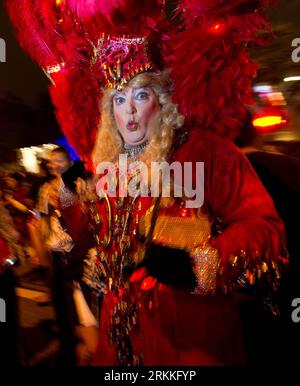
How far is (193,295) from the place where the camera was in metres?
1.16

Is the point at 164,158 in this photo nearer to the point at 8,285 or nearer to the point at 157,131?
the point at 157,131

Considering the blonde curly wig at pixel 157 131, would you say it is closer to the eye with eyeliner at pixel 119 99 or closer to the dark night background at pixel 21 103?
the eye with eyeliner at pixel 119 99

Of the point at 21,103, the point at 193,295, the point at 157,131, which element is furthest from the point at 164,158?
the point at 21,103

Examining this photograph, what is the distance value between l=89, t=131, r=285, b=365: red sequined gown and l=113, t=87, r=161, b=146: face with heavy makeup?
4.6 inches

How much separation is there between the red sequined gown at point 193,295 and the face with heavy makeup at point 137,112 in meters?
0.12

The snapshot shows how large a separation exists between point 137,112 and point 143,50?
0.59 ft

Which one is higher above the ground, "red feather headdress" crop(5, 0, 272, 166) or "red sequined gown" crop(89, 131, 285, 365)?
"red feather headdress" crop(5, 0, 272, 166)

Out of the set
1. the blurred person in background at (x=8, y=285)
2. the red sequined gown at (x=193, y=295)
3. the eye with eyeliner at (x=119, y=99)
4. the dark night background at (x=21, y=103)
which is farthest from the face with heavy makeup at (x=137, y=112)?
the blurred person in background at (x=8, y=285)

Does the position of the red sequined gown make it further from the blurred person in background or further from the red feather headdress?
the blurred person in background

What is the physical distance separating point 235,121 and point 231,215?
0.86 feet

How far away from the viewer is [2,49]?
133cm

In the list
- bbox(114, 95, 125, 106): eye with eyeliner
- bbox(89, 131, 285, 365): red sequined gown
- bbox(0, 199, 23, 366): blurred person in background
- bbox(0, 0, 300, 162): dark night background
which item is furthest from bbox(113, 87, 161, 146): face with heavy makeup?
bbox(0, 199, 23, 366): blurred person in background

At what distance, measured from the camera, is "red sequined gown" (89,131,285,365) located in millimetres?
1046

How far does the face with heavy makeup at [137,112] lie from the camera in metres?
1.17
